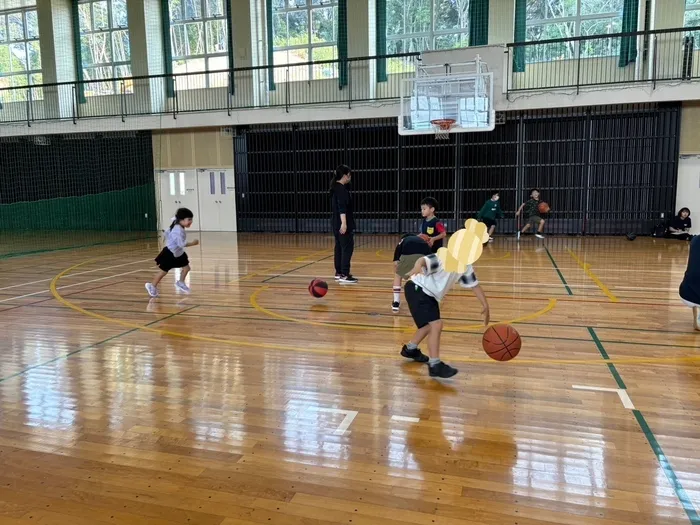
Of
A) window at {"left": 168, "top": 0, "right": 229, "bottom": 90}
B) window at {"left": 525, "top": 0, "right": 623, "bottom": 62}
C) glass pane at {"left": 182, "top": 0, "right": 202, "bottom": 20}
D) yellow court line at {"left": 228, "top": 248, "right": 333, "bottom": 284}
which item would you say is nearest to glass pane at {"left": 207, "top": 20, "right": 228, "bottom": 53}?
window at {"left": 168, "top": 0, "right": 229, "bottom": 90}

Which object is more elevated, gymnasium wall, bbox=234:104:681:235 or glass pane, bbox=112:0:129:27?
glass pane, bbox=112:0:129:27

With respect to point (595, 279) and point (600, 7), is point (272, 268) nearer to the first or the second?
point (595, 279)

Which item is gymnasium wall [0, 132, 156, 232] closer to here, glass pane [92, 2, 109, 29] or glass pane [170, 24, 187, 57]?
glass pane [170, 24, 187, 57]

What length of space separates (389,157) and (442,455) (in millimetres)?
14946

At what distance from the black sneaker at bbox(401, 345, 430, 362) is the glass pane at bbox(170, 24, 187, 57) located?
1792 cm

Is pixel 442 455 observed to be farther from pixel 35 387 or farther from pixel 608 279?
pixel 608 279

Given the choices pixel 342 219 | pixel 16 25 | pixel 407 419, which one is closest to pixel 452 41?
pixel 342 219

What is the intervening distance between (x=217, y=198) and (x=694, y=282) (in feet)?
53.1

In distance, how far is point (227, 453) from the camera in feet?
9.74

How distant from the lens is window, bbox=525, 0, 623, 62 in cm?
1522

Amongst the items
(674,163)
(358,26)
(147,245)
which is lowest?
(147,245)

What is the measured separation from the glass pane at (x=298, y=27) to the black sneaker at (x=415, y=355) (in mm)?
15806

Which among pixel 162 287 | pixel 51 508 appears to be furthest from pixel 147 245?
pixel 51 508

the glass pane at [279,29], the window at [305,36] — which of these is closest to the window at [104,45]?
the glass pane at [279,29]
